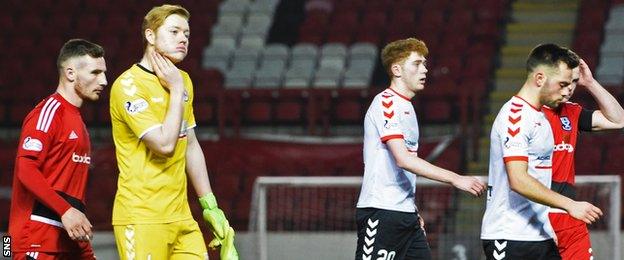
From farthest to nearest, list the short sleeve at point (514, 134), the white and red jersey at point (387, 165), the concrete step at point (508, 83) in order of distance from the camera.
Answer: the concrete step at point (508, 83) → the white and red jersey at point (387, 165) → the short sleeve at point (514, 134)

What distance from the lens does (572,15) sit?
58.3 feet

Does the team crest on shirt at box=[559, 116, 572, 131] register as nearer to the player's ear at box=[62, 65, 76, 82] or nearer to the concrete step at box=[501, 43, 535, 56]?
the player's ear at box=[62, 65, 76, 82]

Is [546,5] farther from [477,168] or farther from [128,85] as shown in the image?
[128,85]

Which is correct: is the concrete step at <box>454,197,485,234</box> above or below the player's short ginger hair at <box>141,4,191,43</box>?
below

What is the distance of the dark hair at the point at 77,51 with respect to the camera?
246 inches

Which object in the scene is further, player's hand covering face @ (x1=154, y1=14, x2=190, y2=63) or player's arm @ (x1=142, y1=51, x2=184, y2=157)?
player's hand covering face @ (x1=154, y1=14, x2=190, y2=63)

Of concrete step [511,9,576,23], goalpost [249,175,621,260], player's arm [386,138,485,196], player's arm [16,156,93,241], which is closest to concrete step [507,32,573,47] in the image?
concrete step [511,9,576,23]

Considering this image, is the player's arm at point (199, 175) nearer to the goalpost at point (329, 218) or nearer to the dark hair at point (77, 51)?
the dark hair at point (77, 51)

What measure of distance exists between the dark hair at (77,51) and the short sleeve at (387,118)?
1.67 m

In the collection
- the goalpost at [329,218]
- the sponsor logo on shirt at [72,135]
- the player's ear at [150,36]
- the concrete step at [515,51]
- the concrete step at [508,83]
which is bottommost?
the goalpost at [329,218]

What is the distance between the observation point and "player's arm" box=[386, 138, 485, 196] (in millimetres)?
6031

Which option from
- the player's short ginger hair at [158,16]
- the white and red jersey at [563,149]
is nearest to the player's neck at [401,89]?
the white and red jersey at [563,149]

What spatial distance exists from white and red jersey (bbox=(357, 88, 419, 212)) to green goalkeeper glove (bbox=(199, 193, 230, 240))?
122cm

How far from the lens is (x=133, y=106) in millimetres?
5789
